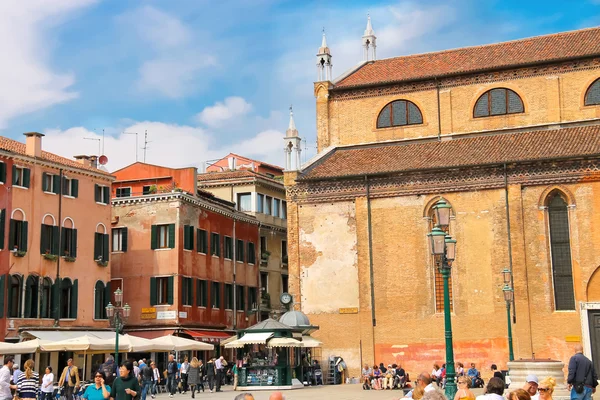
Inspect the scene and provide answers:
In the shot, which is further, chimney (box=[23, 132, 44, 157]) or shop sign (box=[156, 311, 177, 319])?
shop sign (box=[156, 311, 177, 319])

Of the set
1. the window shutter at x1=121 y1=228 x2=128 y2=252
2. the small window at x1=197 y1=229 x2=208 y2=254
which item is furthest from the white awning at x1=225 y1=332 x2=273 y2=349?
the window shutter at x1=121 y1=228 x2=128 y2=252

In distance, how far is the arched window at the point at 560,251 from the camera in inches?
1299

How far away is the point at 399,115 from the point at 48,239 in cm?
1655

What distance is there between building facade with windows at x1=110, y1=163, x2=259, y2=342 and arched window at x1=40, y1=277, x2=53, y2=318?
18.8 feet

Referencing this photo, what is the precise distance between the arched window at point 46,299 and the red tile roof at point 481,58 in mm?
16106

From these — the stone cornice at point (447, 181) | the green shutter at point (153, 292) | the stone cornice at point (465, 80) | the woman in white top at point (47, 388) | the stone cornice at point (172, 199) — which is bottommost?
the woman in white top at point (47, 388)

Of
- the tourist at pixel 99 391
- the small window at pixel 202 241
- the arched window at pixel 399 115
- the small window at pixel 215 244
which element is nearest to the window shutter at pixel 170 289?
the small window at pixel 202 241

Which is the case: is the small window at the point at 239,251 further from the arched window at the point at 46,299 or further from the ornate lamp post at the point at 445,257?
the ornate lamp post at the point at 445,257

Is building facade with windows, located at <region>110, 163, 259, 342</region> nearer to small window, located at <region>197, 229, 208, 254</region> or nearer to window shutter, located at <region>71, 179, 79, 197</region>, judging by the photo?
small window, located at <region>197, 229, 208, 254</region>

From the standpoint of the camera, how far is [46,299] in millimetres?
34938

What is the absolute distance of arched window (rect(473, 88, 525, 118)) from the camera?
123 feet

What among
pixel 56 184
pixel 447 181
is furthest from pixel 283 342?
pixel 56 184

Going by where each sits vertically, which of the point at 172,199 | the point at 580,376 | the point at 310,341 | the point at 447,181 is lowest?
the point at 580,376

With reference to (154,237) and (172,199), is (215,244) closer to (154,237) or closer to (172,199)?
(154,237)
